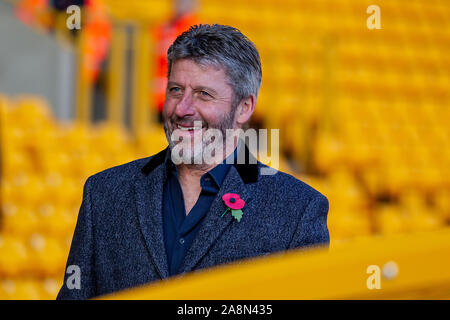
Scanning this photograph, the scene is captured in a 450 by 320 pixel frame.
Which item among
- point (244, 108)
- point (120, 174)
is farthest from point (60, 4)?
point (244, 108)

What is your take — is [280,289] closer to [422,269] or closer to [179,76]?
[422,269]

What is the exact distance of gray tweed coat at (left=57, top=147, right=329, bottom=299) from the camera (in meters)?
1.32

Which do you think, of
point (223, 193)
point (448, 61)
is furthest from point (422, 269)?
point (448, 61)

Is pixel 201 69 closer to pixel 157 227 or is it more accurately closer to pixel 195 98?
pixel 195 98

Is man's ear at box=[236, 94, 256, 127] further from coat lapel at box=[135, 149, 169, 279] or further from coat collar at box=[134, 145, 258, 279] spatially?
coat lapel at box=[135, 149, 169, 279]

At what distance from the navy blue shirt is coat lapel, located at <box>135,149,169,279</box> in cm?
2

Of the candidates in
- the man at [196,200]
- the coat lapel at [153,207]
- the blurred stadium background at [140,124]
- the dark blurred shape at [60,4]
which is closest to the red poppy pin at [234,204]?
the man at [196,200]

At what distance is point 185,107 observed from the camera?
1293mm

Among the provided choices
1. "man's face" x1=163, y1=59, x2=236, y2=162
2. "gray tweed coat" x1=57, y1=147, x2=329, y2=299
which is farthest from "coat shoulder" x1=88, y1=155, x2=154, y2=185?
"man's face" x1=163, y1=59, x2=236, y2=162

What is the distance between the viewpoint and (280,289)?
3.41 ft

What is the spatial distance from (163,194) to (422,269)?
0.52 meters
